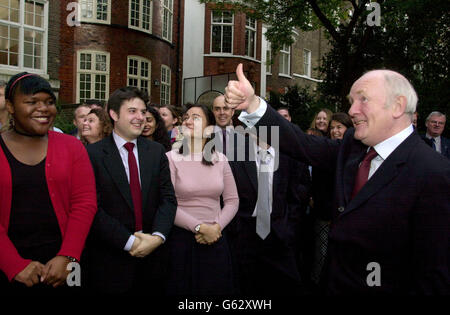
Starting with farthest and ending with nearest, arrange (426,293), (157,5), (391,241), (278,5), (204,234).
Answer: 1. (157,5)
2. (278,5)
3. (204,234)
4. (391,241)
5. (426,293)

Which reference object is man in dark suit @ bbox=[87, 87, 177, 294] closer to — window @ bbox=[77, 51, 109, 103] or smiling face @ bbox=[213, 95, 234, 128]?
smiling face @ bbox=[213, 95, 234, 128]

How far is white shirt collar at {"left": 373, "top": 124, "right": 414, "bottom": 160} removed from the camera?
82.1 inches

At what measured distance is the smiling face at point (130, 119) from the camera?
10.6 feet

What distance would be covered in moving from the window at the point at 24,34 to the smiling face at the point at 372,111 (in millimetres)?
13314

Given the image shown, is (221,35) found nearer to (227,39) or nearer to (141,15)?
(227,39)

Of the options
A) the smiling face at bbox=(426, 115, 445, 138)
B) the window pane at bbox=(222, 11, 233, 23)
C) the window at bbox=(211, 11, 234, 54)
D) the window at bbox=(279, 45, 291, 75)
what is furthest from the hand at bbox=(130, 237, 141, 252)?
the window at bbox=(279, 45, 291, 75)

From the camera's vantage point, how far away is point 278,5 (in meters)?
15.5

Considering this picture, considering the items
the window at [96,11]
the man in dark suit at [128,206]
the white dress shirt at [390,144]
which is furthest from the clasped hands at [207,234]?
the window at [96,11]

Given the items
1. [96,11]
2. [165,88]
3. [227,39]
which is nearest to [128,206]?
[96,11]

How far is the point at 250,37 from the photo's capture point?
21984 millimetres

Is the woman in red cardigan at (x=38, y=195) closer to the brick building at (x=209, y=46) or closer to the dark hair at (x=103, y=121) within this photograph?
the dark hair at (x=103, y=121)

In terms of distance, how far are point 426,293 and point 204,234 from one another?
195 cm

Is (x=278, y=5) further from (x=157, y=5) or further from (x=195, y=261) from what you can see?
(x=195, y=261)
